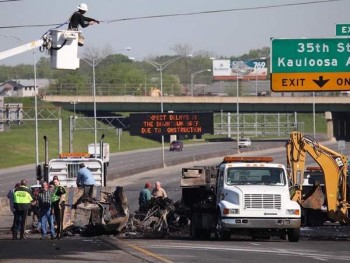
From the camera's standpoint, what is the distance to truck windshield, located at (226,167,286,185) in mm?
28344

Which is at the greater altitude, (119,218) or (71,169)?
(71,169)

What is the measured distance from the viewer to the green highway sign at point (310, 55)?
106 ft

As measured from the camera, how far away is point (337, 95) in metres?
114

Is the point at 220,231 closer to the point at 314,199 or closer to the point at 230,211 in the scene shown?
the point at 230,211

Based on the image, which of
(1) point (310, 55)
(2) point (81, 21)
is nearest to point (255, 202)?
(1) point (310, 55)

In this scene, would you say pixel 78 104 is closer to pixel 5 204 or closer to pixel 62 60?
pixel 5 204

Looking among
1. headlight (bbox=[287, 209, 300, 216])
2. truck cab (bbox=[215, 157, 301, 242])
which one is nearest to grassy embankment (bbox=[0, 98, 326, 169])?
truck cab (bbox=[215, 157, 301, 242])

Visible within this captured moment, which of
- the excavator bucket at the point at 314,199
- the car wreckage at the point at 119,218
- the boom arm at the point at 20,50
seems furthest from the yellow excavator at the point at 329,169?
the boom arm at the point at 20,50

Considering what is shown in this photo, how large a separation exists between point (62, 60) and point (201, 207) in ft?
33.9

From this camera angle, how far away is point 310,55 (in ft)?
107

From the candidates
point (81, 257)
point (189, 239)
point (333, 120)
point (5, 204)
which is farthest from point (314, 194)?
point (333, 120)

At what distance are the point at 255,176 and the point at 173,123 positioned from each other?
42.3m

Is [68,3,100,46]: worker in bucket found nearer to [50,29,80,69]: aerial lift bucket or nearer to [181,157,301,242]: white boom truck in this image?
[50,29,80,69]: aerial lift bucket

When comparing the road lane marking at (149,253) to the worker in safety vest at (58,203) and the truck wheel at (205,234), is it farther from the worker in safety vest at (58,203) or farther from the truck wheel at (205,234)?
the worker in safety vest at (58,203)
